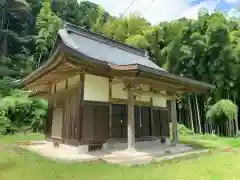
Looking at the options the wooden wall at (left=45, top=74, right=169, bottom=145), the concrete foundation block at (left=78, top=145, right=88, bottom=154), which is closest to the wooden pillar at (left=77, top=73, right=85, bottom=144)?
the wooden wall at (left=45, top=74, right=169, bottom=145)

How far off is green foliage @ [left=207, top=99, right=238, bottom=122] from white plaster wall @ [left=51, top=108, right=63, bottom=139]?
8705mm

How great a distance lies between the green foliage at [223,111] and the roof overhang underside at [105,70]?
496cm

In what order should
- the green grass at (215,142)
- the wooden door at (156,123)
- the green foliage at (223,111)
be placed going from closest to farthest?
1. the wooden door at (156,123)
2. the green grass at (215,142)
3. the green foliage at (223,111)

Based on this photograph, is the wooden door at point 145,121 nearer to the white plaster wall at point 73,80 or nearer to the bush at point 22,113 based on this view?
the white plaster wall at point 73,80

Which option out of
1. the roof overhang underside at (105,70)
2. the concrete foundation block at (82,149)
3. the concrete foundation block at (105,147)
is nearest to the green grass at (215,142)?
the roof overhang underside at (105,70)

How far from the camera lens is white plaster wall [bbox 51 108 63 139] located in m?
8.57

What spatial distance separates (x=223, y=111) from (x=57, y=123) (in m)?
8.84

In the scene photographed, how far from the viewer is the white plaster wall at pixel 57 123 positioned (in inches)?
337

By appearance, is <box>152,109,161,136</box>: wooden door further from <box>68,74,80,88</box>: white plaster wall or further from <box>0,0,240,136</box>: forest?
<box>0,0,240,136</box>: forest

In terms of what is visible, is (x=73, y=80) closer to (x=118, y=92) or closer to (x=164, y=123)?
(x=118, y=92)

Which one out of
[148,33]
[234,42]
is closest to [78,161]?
[234,42]

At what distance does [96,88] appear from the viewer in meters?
7.27

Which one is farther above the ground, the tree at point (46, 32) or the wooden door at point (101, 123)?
the tree at point (46, 32)

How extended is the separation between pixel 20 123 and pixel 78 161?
1037cm
